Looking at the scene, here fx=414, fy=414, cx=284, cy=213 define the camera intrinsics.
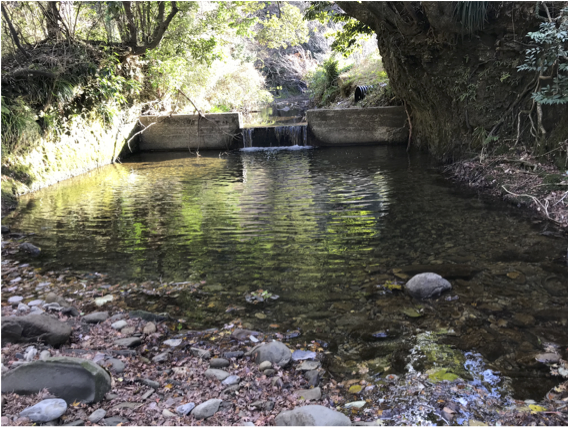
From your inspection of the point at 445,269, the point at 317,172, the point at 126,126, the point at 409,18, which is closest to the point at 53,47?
the point at 126,126

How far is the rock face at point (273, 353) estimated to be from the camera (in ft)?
10.2

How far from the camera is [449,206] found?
7.23 metres

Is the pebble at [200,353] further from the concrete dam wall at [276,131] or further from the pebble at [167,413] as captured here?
the concrete dam wall at [276,131]

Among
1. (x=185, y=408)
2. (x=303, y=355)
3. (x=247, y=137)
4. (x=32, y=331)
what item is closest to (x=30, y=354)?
(x=32, y=331)

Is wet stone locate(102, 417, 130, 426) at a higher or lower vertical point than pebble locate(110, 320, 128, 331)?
lower

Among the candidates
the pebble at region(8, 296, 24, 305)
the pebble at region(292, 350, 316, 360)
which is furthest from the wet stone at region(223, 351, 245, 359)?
the pebble at region(8, 296, 24, 305)

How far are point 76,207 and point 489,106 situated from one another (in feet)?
30.3

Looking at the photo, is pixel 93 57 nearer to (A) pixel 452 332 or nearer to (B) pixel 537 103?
(B) pixel 537 103

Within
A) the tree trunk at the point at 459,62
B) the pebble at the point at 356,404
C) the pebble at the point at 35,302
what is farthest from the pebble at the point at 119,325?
the tree trunk at the point at 459,62

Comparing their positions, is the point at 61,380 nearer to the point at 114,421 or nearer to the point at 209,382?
the point at 114,421

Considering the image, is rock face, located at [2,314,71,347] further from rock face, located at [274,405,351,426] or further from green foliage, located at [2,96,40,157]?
green foliage, located at [2,96,40,157]

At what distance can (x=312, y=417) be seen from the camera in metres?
2.34

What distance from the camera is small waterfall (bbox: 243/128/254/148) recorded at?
16234mm

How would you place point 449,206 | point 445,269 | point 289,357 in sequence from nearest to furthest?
point 289,357, point 445,269, point 449,206
